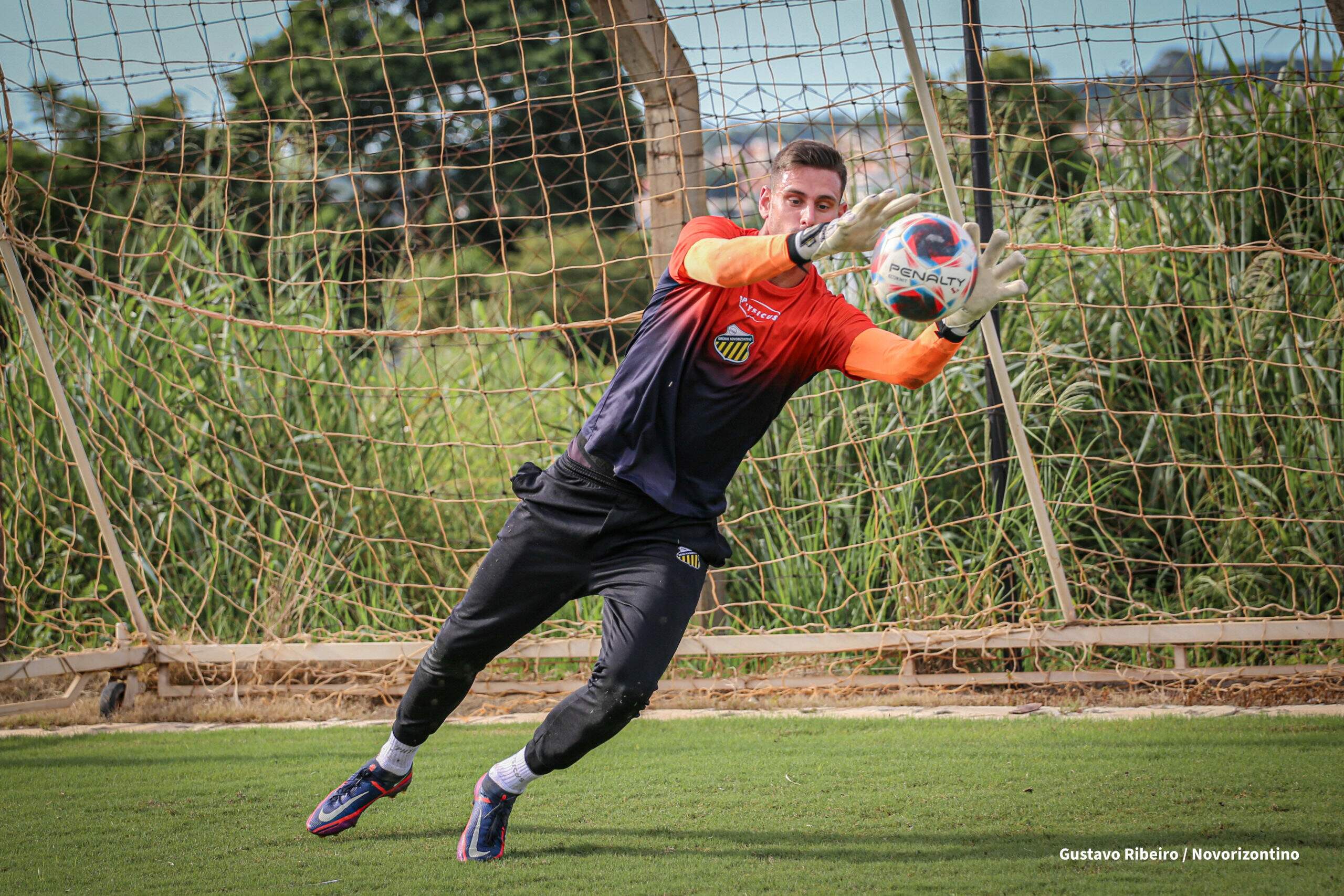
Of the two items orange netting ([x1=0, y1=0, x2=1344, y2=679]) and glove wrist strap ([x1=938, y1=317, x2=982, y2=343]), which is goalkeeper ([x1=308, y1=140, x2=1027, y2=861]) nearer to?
glove wrist strap ([x1=938, y1=317, x2=982, y2=343])

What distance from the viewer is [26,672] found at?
196 inches

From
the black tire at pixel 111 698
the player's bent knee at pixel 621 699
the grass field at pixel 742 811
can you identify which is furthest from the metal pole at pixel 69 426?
the player's bent knee at pixel 621 699

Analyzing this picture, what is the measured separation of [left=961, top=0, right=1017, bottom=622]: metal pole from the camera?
4.84m

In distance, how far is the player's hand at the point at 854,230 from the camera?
98.5 inches

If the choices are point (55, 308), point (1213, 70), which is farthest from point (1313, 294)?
point (55, 308)

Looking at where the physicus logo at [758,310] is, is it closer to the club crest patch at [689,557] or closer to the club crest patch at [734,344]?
the club crest patch at [734,344]

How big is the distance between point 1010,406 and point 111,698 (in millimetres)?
4253

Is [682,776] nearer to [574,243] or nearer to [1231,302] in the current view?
[1231,302]

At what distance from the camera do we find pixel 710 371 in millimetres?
Result: 3088

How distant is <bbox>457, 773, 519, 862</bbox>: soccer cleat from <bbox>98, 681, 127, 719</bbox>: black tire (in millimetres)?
3018

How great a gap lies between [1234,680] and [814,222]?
10.0ft

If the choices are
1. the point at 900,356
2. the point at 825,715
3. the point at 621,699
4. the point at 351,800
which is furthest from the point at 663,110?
the point at 351,800

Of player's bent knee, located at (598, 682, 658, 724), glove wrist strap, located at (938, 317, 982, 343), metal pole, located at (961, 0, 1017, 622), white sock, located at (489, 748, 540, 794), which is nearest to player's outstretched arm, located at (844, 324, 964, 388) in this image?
glove wrist strap, located at (938, 317, 982, 343)

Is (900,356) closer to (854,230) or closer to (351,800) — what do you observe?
(854,230)
